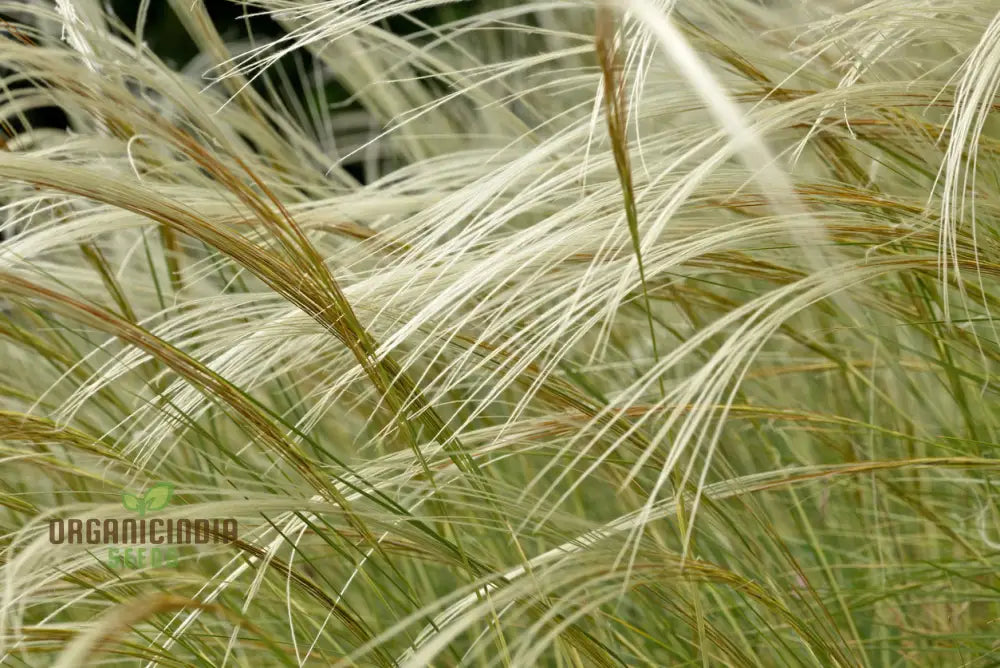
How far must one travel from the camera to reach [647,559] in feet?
1.75

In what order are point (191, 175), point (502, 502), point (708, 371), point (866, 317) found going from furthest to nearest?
point (191, 175), point (866, 317), point (502, 502), point (708, 371)

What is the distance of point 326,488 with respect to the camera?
0.53m

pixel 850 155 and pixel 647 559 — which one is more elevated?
pixel 850 155

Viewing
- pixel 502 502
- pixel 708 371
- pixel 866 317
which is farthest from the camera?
pixel 866 317

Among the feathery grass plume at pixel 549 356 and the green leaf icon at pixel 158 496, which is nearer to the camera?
the feathery grass plume at pixel 549 356

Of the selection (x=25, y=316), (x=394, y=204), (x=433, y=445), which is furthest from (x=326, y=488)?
(x=25, y=316)

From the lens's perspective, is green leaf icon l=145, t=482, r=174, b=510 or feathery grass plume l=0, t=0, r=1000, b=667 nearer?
feathery grass plume l=0, t=0, r=1000, b=667

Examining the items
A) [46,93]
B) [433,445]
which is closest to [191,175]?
[46,93]

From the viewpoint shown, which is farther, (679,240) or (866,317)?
(866,317)

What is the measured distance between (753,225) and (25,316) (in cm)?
75

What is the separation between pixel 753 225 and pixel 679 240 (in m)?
0.04

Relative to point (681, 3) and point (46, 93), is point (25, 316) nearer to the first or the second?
point (46, 93)

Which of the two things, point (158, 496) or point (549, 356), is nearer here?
point (549, 356)

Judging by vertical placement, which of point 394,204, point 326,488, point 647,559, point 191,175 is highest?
point 191,175
